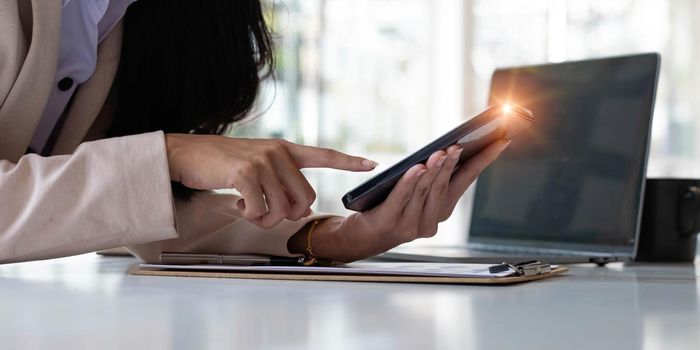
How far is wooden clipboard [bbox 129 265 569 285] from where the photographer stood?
0.73m

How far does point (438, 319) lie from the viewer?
1.72ft

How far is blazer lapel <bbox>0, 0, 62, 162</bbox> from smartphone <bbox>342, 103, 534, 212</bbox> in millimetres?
388

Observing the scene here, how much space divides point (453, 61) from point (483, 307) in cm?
488

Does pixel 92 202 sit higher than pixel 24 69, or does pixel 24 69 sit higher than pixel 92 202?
pixel 24 69

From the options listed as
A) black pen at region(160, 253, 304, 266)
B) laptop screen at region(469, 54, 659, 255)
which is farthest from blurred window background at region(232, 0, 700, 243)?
black pen at region(160, 253, 304, 266)

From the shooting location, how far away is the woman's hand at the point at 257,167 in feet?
2.71

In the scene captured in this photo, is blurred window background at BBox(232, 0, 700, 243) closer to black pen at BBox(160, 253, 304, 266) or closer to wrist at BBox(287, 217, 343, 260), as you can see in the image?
wrist at BBox(287, 217, 343, 260)

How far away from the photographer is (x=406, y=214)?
0.92m

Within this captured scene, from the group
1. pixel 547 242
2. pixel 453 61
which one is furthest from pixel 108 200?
pixel 453 61

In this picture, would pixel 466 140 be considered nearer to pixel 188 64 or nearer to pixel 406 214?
pixel 406 214

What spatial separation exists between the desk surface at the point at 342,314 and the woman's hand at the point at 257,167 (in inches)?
3.7

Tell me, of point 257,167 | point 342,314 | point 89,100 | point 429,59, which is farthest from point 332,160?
point 429,59

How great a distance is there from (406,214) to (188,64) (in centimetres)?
53

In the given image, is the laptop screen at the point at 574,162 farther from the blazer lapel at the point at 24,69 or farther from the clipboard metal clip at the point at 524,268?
the blazer lapel at the point at 24,69
